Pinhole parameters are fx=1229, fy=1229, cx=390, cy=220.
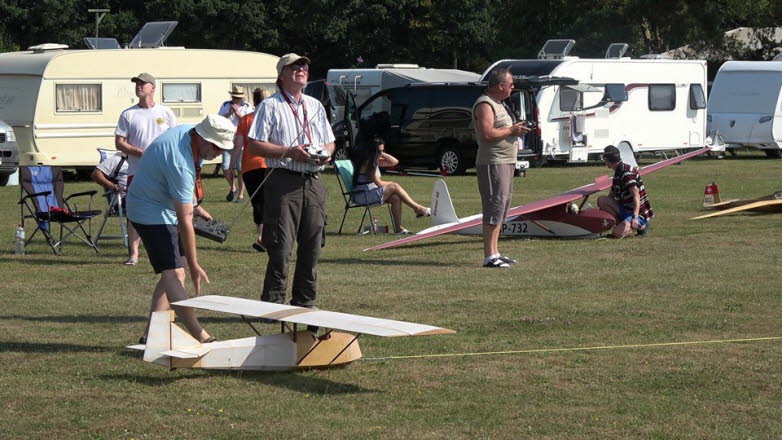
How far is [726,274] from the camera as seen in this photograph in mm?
10109

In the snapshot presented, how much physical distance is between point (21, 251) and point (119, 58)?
37.5 feet

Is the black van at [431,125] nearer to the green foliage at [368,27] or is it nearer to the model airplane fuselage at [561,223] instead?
the model airplane fuselage at [561,223]

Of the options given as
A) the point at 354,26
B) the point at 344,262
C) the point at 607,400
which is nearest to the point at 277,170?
the point at 607,400

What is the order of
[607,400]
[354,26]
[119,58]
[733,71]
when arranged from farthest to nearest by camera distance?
[354,26]
[733,71]
[119,58]
[607,400]

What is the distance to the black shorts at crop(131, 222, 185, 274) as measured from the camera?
6.55m

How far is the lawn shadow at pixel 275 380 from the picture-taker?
20.2 ft

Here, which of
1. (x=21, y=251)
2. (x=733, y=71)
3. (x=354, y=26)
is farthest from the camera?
(x=354, y=26)

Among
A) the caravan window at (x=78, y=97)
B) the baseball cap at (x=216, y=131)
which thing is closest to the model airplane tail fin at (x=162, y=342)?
the baseball cap at (x=216, y=131)

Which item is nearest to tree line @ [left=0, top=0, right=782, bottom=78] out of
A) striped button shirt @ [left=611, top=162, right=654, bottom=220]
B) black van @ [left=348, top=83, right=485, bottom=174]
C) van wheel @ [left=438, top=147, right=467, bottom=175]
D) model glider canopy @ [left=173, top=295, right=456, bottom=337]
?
black van @ [left=348, top=83, right=485, bottom=174]

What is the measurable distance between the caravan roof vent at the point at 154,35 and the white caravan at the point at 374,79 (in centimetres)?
504

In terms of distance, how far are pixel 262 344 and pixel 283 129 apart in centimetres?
164

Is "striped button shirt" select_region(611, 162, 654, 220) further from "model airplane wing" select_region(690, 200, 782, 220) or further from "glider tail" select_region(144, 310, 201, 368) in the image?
"glider tail" select_region(144, 310, 201, 368)

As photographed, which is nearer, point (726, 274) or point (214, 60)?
point (726, 274)

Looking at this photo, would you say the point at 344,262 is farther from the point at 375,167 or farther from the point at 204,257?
the point at 375,167
